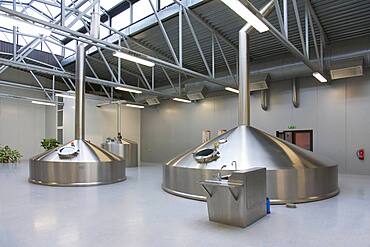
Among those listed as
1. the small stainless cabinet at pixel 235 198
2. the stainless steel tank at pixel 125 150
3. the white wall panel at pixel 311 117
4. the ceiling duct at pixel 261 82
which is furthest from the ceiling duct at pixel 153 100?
the small stainless cabinet at pixel 235 198

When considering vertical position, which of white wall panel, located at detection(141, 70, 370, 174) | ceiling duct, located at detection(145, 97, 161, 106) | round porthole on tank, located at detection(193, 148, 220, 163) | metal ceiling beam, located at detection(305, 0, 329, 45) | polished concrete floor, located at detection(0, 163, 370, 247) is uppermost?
metal ceiling beam, located at detection(305, 0, 329, 45)

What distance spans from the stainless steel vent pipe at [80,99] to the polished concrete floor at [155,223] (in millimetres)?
2230

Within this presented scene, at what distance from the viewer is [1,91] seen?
1285 cm

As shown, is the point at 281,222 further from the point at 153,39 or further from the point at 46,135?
the point at 46,135

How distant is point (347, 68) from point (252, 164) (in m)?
Result: 4.42

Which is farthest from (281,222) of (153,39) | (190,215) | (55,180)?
(153,39)

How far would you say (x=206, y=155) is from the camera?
17.7ft

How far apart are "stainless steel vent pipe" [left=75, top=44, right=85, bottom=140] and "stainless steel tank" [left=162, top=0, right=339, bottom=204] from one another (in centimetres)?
289

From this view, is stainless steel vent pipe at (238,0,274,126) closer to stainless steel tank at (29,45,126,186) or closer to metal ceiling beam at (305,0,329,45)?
metal ceiling beam at (305,0,329,45)

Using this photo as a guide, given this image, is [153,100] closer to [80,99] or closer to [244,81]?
[80,99]

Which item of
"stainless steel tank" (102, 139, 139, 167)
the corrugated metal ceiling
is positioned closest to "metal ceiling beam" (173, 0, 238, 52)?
the corrugated metal ceiling

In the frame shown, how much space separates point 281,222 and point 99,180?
185 inches

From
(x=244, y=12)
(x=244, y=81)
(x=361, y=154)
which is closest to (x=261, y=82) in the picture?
(x=244, y=81)

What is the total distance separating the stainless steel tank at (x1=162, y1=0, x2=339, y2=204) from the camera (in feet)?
16.0
